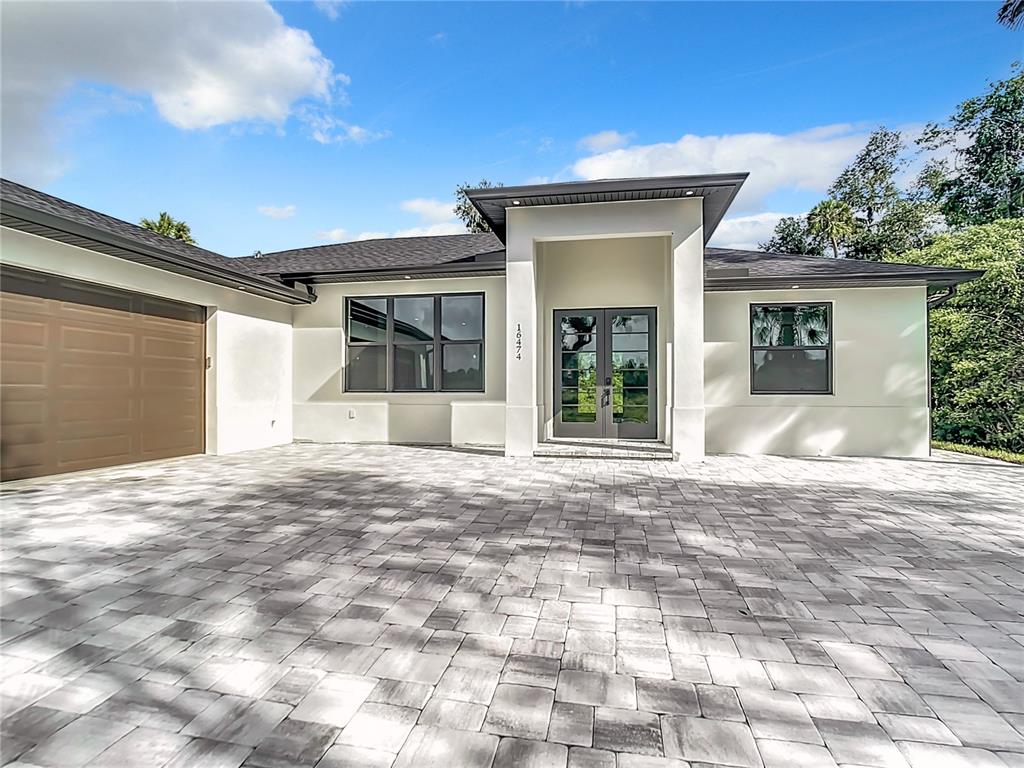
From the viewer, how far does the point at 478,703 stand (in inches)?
69.7

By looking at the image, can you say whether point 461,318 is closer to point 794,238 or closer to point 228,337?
point 228,337

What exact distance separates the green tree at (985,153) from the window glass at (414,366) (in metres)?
19.9

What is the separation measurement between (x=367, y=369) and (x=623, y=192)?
5871mm

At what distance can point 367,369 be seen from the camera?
384 inches

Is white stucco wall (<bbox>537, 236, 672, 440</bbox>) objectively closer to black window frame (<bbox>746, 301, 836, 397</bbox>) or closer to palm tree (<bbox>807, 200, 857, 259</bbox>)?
black window frame (<bbox>746, 301, 836, 397</bbox>)

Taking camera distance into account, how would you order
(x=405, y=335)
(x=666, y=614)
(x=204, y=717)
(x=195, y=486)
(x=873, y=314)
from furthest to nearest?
(x=405, y=335)
(x=873, y=314)
(x=195, y=486)
(x=666, y=614)
(x=204, y=717)

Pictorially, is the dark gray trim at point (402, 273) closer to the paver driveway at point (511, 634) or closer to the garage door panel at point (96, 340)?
the garage door panel at point (96, 340)

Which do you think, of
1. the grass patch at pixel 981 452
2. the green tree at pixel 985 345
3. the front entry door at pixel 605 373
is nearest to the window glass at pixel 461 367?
the front entry door at pixel 605 373

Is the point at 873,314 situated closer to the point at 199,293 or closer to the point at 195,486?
the point at 195,486

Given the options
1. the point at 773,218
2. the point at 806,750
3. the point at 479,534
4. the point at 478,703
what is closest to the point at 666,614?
the point at 806,750

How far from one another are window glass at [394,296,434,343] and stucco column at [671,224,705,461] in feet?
15.3

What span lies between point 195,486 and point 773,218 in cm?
2969

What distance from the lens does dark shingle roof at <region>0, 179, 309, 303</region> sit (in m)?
5.18

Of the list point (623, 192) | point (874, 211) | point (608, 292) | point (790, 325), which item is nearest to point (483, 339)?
point (608, 292)
